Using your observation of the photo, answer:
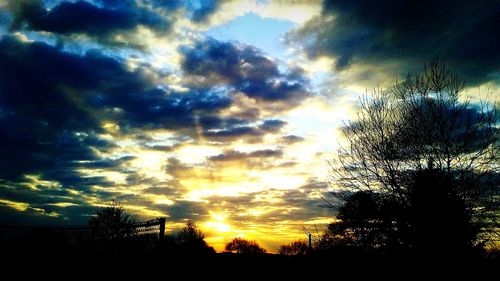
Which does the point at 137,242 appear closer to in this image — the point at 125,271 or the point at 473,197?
the point at 125,271

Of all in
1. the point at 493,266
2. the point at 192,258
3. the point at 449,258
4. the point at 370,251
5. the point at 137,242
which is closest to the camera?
the point at 493,266

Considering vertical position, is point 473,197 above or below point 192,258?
above

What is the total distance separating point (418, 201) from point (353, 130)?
453cm

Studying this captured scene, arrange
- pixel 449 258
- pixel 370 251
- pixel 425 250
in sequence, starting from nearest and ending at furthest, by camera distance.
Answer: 1. pixel 449 258
2. pixel 425 250
3. pixel 370 251

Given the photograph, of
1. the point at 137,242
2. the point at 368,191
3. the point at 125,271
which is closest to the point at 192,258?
the point at 125,271

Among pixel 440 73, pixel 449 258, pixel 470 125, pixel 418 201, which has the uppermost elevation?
pixel 440 73

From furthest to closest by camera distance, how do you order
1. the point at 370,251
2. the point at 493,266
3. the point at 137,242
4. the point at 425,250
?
the point at 370,251
the point at 137,242
the point at 425,250
the point at 493,266

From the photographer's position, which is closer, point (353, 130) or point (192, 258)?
point (192, 258)

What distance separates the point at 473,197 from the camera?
45.4ft

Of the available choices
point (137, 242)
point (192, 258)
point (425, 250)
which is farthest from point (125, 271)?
point (425, 250)

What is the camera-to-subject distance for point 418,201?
48.5ft

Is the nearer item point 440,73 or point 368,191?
→ point 440,73

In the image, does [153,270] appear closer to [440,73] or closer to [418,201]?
[418,201]

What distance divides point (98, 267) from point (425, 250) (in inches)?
541
